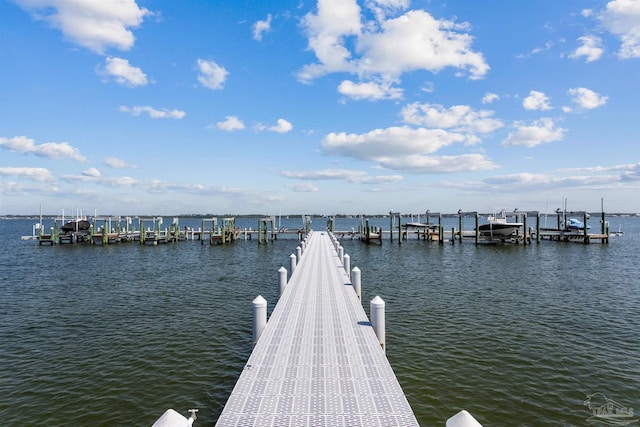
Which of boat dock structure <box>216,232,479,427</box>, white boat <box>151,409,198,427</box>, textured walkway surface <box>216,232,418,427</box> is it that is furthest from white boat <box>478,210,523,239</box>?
white boat <box>151,409,198,427</box>

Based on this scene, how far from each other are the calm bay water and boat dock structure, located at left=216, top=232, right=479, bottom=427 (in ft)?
5.48

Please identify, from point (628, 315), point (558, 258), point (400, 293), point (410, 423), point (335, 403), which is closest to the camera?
point (410, 423)

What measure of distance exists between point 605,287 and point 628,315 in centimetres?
744

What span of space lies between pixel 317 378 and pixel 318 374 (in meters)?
0.19

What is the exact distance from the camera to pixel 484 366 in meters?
11.2

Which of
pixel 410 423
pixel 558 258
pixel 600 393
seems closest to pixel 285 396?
pixel 410 423

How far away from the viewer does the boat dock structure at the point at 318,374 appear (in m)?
6.38

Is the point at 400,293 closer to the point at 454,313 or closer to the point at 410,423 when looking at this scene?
the point at 454,313

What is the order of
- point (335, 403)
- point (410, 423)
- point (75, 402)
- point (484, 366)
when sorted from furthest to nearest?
point (484, 366), point (75, 402), point (335, 403), point (410, 423)

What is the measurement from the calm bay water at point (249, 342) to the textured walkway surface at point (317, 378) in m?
1.70

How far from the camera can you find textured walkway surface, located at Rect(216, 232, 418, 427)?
6352 mm

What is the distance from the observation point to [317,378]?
7832 millimetres

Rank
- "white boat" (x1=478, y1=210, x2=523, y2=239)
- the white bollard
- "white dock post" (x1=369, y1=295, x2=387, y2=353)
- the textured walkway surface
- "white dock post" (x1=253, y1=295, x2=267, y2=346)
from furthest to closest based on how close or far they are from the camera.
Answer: "white boat" (x1=478, y1=210, x2=523, y2=239)
"white dock post" (x1=369, y1=295, x2=387, y2=353)
"white dock post" (x1=253, y1=295, x2=267, y2=346)
the textured walkway surface
the white bollard

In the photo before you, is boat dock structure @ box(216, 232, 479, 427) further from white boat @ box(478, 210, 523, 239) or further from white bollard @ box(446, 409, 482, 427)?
white boat @ box(478, 210, 523, 239)
